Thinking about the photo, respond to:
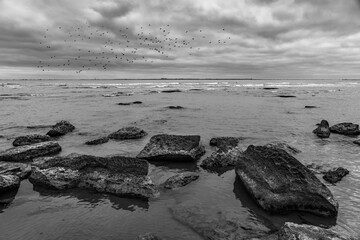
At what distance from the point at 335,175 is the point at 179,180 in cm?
601

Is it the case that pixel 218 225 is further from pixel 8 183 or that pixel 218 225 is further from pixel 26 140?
pixel 26 140

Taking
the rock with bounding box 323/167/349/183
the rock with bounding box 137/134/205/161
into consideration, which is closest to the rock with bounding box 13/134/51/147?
the rock with bounding box 137/134/205/161

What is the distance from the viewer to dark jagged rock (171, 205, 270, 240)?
713cm

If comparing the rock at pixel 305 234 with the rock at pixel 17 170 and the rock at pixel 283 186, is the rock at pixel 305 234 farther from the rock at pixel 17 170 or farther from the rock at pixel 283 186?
the rock at pixel 17 170

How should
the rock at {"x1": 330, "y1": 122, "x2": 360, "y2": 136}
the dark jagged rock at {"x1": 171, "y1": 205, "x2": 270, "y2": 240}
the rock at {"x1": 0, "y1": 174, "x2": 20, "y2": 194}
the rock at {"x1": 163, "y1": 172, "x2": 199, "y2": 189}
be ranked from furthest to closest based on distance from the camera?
the rock at {"x1": 330, "y1": 122, "x2": 360, "y2": 136} < the rock at {"x1": 163, "y1": 172, "x2": 199, "y2": 189} < the rock at {"x1": 0, "y1": 174, "x2": 20, "y2": 194} < the dark jagged rock at {"x1": 171, "y1": 205, "x2": 270, "y2": 240}

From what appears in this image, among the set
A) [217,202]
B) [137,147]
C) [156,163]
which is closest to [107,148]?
[137,147]

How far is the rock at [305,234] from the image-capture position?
603 centimetres

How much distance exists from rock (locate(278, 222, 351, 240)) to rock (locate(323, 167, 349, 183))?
4.78m

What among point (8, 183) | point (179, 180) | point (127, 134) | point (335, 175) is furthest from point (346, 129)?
point (8, 183)

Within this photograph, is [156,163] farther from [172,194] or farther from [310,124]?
[310,124]

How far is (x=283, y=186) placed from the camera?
854 centimetres

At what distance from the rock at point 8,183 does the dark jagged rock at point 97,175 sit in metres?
0.60

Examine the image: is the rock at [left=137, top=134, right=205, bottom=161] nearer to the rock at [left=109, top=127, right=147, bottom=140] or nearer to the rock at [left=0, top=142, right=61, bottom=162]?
the rock at [left=109, top=127, right=147, bottom=140]

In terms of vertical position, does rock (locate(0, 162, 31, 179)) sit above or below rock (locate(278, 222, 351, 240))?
below
